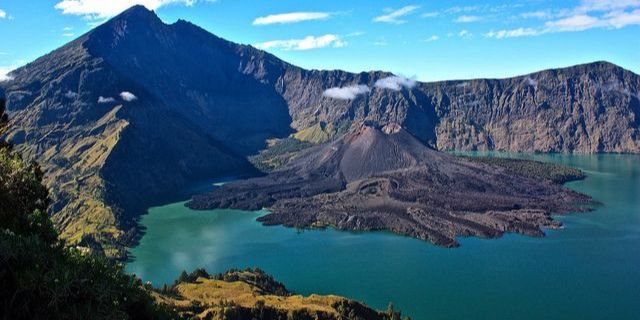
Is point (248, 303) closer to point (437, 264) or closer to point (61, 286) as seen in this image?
point (437, 264)

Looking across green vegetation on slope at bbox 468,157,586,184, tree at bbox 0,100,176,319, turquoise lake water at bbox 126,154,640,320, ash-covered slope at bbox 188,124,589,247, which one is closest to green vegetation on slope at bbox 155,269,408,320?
turquoise lake water at bbox 126,154,640,320

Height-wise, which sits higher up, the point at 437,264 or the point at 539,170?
the point at 539,170

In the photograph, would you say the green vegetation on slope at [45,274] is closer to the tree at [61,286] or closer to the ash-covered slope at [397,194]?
the tree at [61,286]

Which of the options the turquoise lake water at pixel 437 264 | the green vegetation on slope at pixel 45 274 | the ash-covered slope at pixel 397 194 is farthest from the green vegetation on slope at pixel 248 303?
the ash-covered slope at pixel 397 194

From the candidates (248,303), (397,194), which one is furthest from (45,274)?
(397,194)

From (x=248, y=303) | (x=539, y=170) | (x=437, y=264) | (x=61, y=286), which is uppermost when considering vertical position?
(x=61, y=286)

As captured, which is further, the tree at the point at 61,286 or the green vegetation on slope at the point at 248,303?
the green vegetation on slope at the point at 248,303
